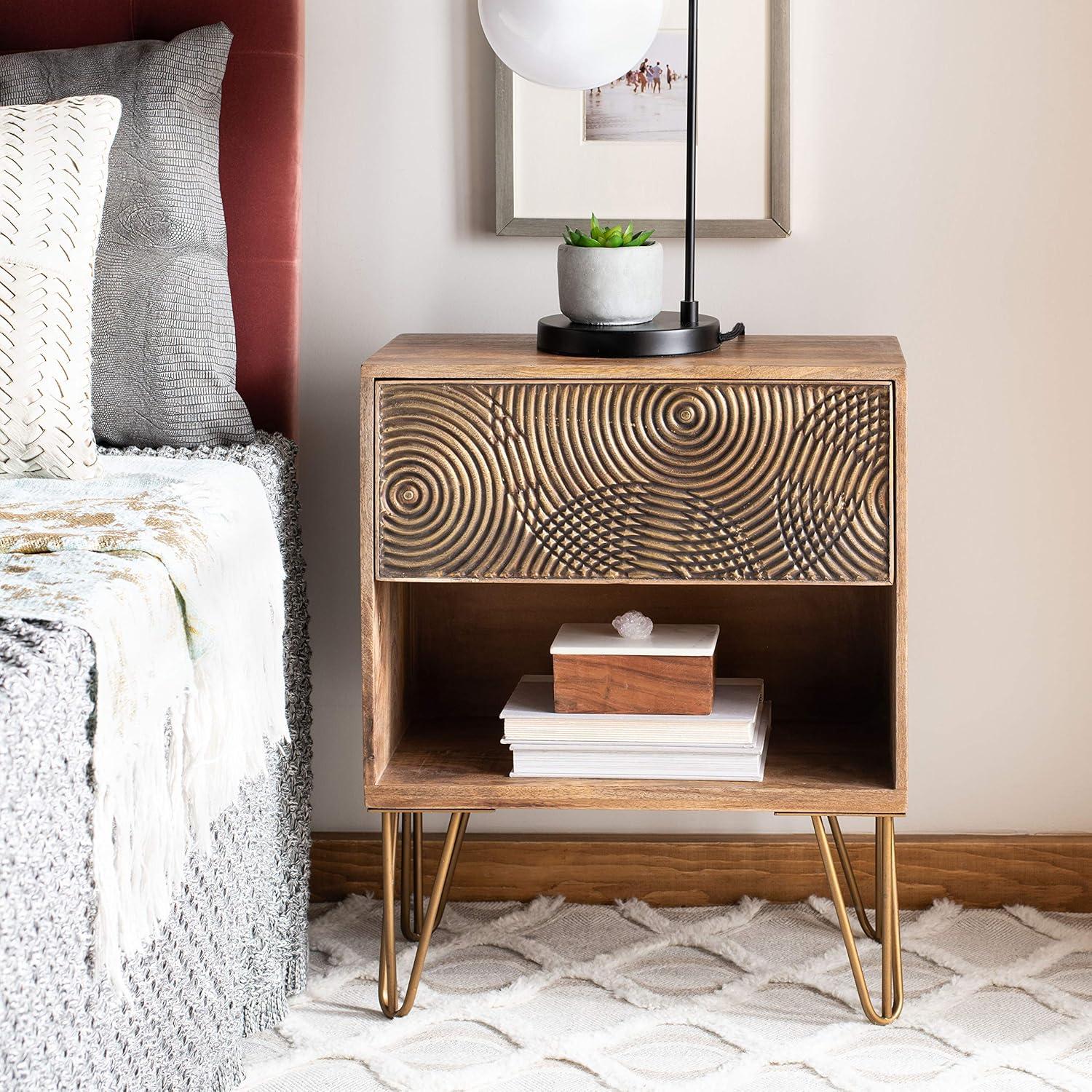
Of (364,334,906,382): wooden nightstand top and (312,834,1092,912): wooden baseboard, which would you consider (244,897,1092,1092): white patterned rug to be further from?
(364,334,906,382): wooden nightstand top

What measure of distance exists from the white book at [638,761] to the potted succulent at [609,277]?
0.48 m

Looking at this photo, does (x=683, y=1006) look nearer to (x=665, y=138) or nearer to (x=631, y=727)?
(x=631, y=727)

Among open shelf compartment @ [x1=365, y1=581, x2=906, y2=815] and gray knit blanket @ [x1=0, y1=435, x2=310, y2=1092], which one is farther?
open shelf compartment @ [x1=365, y1=581, x2=906, y2=815]

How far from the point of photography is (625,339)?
147 centimetres

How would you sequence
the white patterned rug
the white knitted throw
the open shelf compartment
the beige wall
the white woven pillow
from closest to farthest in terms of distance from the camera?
the white knitted throw, the white woven pillow, the white patterned rug, the open shelf compartment, the beige wall

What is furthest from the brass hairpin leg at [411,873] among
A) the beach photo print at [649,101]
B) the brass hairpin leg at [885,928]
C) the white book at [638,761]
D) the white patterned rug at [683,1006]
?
the beach photo print at [649,101]

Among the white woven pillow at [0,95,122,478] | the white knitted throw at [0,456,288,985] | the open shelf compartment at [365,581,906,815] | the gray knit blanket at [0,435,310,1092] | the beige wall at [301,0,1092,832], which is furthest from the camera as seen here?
the beige wall at [301,0,1092,832]

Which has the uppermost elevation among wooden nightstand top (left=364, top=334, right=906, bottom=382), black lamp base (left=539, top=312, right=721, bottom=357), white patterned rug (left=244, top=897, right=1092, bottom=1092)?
black lamp base (left=539, top=312, right=721, bottom=357)

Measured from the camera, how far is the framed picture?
1.71m

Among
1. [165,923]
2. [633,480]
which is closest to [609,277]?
[633,480]

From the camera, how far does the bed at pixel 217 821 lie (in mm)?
877

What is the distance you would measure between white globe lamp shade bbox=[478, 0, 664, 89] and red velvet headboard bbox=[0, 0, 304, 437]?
1.15 feet

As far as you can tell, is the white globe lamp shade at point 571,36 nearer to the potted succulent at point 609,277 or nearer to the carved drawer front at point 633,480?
the potted succulent at point 609,277

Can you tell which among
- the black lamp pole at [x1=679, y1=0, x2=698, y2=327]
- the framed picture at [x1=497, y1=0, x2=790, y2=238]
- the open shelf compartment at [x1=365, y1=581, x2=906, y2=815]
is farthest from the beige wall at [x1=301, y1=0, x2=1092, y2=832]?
the black lamp pole at [x1=679, y1=0, x2=698, y2=327]
